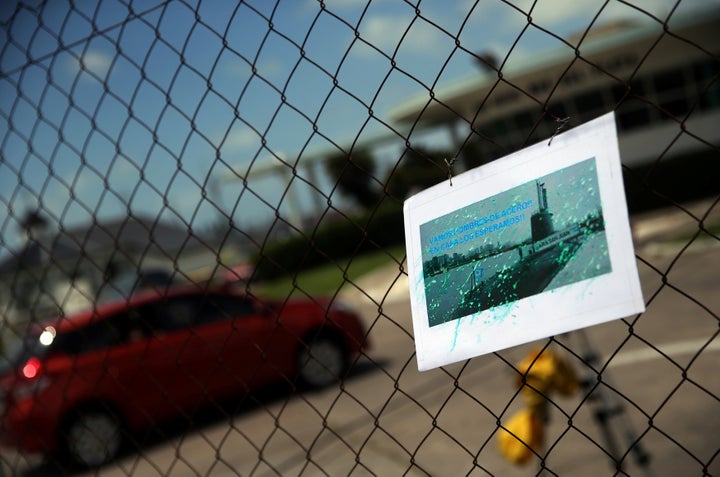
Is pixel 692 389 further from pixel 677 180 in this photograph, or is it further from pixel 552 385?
pixel 677 180

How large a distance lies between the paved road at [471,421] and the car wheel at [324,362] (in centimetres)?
14

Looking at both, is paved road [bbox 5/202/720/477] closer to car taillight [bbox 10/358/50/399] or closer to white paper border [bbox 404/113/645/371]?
car taillight [bbox 10/358/50/399]

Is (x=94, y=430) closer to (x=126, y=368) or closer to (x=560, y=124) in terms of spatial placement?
(x=126, y=368)

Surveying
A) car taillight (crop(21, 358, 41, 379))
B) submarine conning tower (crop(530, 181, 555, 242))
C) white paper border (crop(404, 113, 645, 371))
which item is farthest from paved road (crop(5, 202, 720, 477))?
submarine conning tower (crop(530, 181, 555, 242))

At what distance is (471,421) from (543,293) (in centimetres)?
413

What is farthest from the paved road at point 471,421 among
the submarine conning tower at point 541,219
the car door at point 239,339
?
the submarine conning tower at point 541,219

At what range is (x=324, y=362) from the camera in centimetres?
755

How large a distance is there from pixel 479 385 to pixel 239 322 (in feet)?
7.79

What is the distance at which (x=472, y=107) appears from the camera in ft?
84.8

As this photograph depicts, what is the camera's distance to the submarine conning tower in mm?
1420

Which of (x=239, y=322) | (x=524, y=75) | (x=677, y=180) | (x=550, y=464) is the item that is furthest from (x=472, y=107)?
(x=550, y=464)

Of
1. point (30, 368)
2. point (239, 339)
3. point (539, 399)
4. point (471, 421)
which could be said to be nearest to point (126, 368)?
point (30, 368)

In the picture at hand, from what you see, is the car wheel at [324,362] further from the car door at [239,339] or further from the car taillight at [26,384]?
the car taillight at [26,384]

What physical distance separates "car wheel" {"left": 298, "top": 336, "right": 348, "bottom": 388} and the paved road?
0.14 m
